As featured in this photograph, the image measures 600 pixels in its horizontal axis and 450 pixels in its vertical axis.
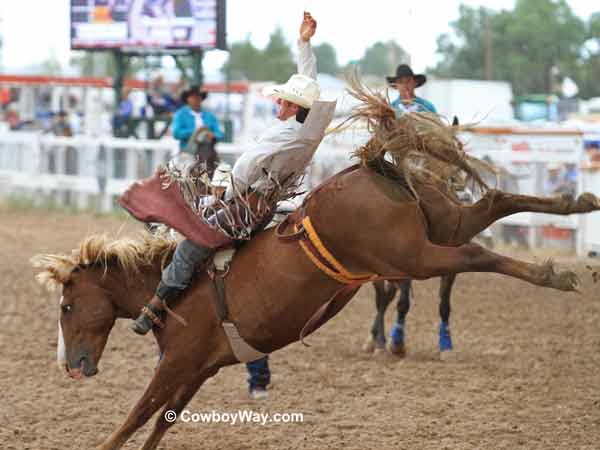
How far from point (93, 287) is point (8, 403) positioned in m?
1.49

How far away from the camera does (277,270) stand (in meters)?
4.73

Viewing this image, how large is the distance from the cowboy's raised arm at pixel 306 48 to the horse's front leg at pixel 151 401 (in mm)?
1650

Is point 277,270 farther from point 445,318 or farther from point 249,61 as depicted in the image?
point 249,61

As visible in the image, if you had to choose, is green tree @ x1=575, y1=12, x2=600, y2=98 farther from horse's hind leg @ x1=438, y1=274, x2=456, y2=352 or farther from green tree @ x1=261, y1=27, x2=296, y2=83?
horse's hind leg @ x1=438, y1=274, x2=456, y2=352

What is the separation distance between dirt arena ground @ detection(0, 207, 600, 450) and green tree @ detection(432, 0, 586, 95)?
35535 millimetres

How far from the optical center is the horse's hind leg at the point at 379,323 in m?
7.77

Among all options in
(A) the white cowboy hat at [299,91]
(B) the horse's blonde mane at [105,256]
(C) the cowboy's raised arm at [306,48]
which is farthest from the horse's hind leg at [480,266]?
(B) the horse's blonde mane at [105,256]

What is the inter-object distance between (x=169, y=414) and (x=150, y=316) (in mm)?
601

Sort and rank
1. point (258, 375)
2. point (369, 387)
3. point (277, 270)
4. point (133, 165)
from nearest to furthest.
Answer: point (277, 270) < point (258, 375) < point (369, 387) < point (133, 165)

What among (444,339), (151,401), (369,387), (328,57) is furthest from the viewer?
(328,57)

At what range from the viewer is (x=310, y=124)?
474 centimetres

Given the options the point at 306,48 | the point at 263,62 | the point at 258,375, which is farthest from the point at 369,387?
the point at 263,62

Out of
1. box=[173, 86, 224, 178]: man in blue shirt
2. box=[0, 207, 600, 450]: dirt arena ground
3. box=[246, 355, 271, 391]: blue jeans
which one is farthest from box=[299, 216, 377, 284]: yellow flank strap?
box=[173, 86, 224, 178]: man in blue shirt

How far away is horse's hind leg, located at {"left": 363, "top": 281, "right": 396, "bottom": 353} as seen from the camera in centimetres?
777
